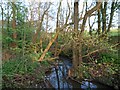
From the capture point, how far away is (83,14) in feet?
8.87

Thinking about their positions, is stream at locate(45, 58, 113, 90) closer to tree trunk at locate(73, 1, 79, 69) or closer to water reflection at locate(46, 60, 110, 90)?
water reflection at locate(46, 60, 110, 90)

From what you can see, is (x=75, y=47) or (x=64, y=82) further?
(x=75, y=47)

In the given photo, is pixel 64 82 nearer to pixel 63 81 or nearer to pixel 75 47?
pixel 63 81

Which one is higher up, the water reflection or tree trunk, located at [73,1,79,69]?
tree trunk, located at [73,1,79,69]

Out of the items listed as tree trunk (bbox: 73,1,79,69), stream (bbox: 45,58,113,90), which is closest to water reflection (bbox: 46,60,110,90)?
stream (bbox: 45,58,113,90)

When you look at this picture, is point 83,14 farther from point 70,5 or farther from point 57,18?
point 57,18

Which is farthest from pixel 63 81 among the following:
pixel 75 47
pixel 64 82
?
pixel 75 47

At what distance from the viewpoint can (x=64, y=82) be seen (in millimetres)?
2439

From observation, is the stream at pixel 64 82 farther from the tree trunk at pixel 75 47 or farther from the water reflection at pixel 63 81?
the tree trunk at pixel 75 47

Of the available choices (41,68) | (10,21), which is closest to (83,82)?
(41,68)

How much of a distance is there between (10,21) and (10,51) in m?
0.42

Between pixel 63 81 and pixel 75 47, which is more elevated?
pixel 75 47

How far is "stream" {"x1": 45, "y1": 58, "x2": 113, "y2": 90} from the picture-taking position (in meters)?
2.33

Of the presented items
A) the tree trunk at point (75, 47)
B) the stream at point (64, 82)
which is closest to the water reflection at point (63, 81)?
the stream at point (64, 82)
